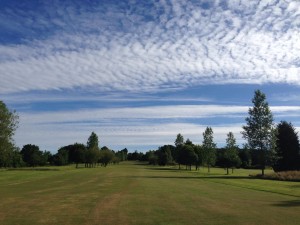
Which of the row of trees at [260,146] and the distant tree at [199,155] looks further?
the distant tree at [199,155]

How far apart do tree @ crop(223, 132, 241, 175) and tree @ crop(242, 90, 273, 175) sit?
2288 centimetres

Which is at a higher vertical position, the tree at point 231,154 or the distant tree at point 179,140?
the distant tree at point 179,140

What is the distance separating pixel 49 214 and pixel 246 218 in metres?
9.63

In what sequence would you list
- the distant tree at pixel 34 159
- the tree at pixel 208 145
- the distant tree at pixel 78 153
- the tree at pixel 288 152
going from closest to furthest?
the tree at pixel 288 152
the tree at pixel 208 145
the distant tree at pixel 78 153
the distant tree at pixel 34 159

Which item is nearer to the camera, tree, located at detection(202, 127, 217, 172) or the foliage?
tree, located at detection(202, 127, 217, 172)

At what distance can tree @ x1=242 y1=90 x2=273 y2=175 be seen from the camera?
77062mm

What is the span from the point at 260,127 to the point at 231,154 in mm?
25742

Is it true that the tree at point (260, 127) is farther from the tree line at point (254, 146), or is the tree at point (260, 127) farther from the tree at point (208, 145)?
the tree at point (208, 145)

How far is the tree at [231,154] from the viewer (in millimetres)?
101062

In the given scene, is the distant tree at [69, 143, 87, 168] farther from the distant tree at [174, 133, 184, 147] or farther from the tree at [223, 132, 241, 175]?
the tree at [223, 132, 241, 175]

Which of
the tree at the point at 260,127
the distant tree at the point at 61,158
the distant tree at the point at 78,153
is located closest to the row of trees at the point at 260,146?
the tree at the point at 260,127

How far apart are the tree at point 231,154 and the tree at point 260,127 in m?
22.9

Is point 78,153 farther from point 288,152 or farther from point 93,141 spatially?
point 288,152

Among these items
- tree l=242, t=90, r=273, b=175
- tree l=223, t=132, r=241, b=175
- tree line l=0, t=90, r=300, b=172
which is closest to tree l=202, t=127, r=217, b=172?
tree line l=0, t=90, r=300, b=172
